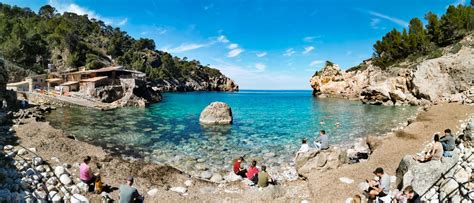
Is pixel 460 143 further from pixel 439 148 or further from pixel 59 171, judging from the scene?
pixel 59 171

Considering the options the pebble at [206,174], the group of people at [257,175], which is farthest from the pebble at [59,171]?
the group of people at [257,175]

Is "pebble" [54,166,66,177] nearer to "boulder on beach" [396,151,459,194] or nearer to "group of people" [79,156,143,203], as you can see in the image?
"group of people" [79,156,143,203]

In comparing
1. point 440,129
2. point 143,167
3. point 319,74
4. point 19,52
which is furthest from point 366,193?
point 319,74

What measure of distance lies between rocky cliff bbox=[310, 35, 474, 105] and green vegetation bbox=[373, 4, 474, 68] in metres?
6.00

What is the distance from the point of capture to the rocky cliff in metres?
43.5

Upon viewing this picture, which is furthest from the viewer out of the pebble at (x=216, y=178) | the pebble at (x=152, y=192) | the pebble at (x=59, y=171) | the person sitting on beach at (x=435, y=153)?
the pebble at (x=216, y=178)

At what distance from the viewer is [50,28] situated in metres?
118

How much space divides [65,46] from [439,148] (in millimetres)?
125373

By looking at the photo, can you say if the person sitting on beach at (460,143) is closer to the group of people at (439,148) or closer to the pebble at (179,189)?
the group of people at (439,148)

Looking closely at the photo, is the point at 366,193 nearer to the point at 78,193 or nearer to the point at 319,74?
the point at 78,193

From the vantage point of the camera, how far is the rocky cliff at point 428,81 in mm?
43500

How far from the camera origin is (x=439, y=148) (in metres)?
12.2

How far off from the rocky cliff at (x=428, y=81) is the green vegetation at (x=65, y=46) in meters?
92.7

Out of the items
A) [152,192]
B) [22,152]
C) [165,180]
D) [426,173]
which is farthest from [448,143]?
[22,152]
